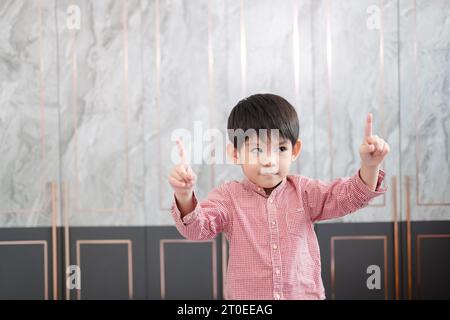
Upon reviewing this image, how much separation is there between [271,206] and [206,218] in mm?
173

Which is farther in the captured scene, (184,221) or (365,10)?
(365,10)

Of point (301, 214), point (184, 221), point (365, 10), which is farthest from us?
point (365, 10)

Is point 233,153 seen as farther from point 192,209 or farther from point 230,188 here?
point 192,209

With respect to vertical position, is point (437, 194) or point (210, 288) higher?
point (437, 194)

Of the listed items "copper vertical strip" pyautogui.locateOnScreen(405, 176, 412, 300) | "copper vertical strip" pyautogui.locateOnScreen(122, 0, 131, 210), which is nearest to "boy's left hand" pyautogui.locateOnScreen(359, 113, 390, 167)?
"copper vertical strip" pyautogui.locateOnScreen(405, 176, 412, 300)

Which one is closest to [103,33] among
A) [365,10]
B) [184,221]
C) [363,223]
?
[365,10]

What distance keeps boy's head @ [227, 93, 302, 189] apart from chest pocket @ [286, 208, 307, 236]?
0.09 m

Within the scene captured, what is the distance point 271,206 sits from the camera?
4.65 feet

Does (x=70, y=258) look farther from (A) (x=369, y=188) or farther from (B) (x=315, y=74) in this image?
(A) (x=369, y=188)

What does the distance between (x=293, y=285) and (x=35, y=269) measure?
2.03m

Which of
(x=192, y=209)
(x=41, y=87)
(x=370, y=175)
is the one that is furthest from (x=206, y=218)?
(x=41, y=87)

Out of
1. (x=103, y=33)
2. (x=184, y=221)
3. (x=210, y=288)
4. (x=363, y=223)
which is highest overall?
(x=103, y=33)

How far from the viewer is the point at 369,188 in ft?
4.40

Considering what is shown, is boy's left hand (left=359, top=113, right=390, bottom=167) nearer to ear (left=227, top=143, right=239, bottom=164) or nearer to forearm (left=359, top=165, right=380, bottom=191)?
forearm (left=359, top=165, right=380, bottom=191)
